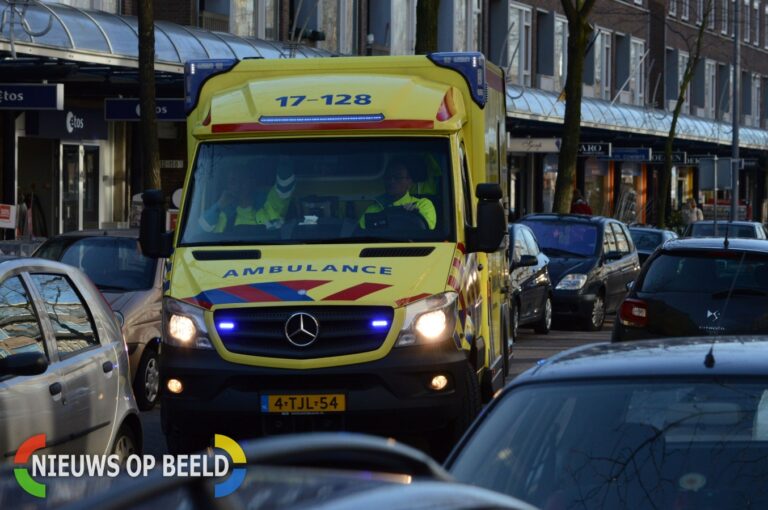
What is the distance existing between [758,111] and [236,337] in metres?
74.7

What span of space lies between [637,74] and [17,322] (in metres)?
56.8

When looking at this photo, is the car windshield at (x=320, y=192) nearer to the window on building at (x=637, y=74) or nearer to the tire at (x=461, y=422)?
the tire at (x=461, y=422)

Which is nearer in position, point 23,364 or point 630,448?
point 630,448

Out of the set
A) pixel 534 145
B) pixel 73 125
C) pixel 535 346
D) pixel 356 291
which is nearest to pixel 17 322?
pixel 356 291

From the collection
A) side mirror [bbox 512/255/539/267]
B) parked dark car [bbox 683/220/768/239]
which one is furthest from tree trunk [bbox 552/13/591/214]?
side mirror [bbox 512/255/539/267]

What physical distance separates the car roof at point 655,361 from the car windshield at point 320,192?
16.5 ft

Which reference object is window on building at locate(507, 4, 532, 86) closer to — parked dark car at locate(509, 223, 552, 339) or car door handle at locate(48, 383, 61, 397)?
parked dark car at locate(509, 223, 552, 339)

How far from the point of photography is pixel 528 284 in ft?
69.3

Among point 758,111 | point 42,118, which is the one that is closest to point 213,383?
point 42,118

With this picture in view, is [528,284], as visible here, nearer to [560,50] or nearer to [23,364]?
[23,364]

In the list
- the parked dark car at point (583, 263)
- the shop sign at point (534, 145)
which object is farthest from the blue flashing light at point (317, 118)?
the shop sign at point (534, 145)

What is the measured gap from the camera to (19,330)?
23.8 feet

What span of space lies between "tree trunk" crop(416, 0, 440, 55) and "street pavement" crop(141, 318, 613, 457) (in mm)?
4445

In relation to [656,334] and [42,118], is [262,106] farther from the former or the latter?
[42,118]
